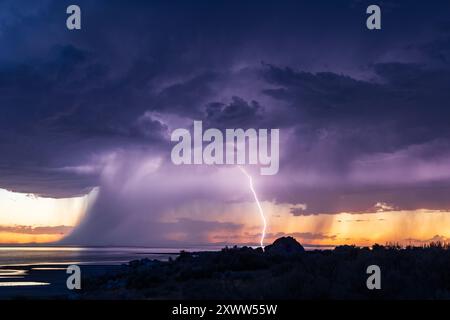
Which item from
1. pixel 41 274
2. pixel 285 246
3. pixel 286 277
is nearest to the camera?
pixel 286 277

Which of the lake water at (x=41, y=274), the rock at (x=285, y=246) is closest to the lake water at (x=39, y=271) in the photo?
the lake water at (x=41, y=274)

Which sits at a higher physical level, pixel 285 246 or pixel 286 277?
pixel 285 246

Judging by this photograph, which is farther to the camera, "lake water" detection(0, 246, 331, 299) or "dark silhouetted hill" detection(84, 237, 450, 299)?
"lake water" detection(0, 246, 331, 299)

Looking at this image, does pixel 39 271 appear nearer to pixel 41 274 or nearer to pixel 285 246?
pixel 41 274

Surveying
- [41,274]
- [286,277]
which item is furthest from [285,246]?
[41,274]

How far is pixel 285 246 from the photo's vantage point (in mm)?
33094

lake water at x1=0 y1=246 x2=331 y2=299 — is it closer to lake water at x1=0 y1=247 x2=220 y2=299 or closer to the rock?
lake water at x1=0 y1=247 x2=220 y2=299

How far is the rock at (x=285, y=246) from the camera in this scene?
32281 mm

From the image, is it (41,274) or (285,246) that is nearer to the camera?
(285,246)

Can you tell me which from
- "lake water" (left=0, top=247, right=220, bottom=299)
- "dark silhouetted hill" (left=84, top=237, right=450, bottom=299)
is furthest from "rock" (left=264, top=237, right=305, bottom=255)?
"lake water" (left=0, top=247, right=220, bottom=299)

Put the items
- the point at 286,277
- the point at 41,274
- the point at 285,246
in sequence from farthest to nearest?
1. the point at 41,274
2. the point at 285,246
3. the point at 286,277

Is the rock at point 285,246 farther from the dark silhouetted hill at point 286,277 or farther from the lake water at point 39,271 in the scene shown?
the lake water at point 39,271

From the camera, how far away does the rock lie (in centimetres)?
3228
